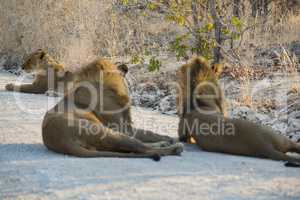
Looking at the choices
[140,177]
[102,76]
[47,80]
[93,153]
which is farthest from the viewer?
[47,80]

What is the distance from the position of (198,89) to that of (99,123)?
155 cm

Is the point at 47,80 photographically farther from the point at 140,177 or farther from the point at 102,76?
the point at 140,177

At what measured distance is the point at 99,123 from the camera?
680cm

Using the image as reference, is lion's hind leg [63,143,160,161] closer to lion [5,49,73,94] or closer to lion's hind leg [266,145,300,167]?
lion's hind leg [266,145,300,167]

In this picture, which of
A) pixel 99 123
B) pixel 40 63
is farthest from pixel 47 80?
pixel 99 123

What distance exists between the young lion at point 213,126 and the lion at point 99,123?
39cm

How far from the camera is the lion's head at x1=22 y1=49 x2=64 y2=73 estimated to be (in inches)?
541

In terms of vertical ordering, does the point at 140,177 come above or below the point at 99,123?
below

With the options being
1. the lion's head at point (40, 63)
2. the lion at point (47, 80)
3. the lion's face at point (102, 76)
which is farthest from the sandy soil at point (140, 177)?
the lion's head at point (40, 63)

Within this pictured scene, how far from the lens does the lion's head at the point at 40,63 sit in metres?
13.8

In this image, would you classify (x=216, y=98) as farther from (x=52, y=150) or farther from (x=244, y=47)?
(x=244, y=47)

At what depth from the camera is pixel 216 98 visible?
307 inches

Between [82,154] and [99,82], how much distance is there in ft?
4.03

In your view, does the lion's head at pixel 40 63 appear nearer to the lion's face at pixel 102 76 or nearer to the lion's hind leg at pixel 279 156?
the lion's face at pixel 102 76
